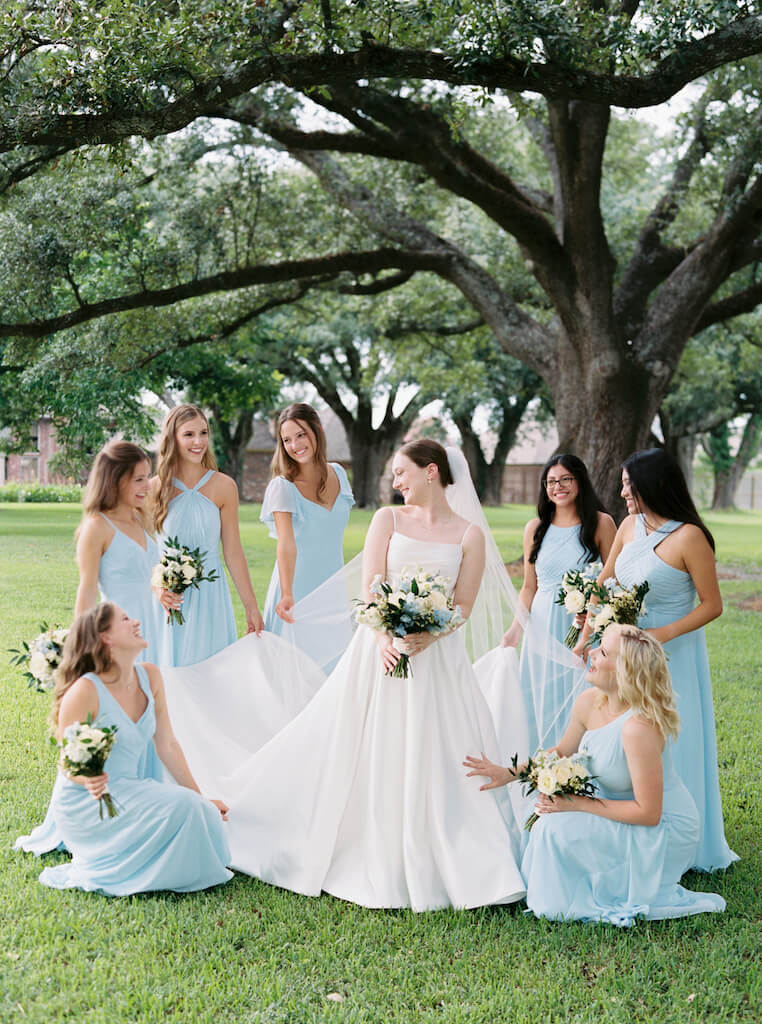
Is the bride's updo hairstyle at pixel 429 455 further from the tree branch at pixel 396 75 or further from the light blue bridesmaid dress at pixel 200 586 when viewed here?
the tree branch at pixel 396 75

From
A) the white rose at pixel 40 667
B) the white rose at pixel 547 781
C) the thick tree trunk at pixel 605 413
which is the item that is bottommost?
the white rose at pixel 547 781

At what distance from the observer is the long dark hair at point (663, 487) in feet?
17.1

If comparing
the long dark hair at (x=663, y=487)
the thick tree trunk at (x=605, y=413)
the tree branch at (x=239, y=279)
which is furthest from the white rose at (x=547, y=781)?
the tree branch at (x=239, y=279)

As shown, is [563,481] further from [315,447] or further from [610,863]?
[610,863]

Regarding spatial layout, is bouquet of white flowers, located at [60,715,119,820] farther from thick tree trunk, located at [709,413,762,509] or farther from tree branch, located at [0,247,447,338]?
thick tree trunk, located at [709,413,762,509]

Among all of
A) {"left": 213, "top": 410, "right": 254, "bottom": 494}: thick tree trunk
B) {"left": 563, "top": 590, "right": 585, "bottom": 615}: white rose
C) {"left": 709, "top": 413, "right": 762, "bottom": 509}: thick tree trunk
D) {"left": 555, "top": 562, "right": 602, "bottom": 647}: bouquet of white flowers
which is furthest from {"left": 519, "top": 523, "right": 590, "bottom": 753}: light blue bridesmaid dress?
{"left": 709, "top": 413, "right": 762, "bottom": 509}: thick tree trunk

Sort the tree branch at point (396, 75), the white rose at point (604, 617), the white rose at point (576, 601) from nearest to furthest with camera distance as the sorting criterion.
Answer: the white rose at point (604, 617), the white rose at point (576, 601), the tree branch at point (396, 75)

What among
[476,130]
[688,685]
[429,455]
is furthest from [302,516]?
[476,130]

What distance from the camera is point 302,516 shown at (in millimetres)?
6953

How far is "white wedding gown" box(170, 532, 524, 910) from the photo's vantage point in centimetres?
480

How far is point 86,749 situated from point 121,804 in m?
0.57

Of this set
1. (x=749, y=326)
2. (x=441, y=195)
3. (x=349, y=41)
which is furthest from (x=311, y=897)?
(x=749, y=326)

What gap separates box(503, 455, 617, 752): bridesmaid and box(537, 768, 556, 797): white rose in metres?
1.27

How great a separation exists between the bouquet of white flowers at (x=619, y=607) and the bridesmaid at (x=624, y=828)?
1.17 feet
